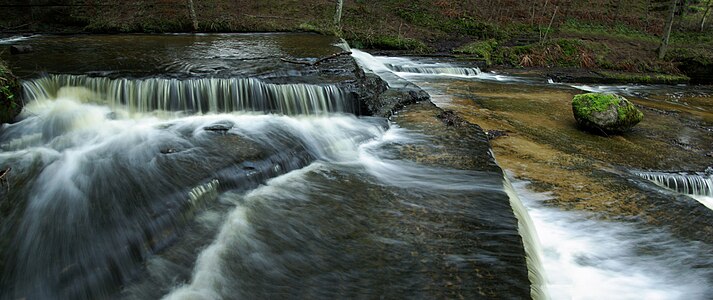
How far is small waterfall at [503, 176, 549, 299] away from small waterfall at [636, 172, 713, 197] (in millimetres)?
2817

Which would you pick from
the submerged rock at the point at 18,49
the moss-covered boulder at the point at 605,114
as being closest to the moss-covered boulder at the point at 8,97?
the submerged rock at the point at 18,49

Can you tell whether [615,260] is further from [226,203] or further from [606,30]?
[606,30]

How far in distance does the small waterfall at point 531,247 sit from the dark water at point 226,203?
7.0 inches

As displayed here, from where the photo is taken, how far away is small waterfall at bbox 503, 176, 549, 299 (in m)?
3.28

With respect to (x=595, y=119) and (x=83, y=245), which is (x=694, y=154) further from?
(x=83, y=245)

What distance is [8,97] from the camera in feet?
18.9

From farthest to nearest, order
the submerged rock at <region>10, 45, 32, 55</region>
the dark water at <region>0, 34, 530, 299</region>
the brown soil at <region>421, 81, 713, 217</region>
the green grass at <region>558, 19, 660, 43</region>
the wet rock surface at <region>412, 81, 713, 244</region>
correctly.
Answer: the green grass at <region>558, 19, 660, 43</region>, the submerged rock at <region>10, 45, 32, 55</region>, the brown soil at <region>421, 81, 713, 217</region>, the wet rock surface at <region>412, 81, 713, 244</region>, the dark water at <region>0, 34, 530, 299</region>

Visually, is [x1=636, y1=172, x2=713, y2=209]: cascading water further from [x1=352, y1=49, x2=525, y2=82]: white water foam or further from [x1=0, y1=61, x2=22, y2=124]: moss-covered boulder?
[x1=0, y1=61, x2=22, y2=124]: moss-covered boulder

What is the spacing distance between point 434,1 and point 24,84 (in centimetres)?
2587

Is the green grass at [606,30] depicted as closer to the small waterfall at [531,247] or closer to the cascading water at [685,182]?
the cascading water at [685,182]

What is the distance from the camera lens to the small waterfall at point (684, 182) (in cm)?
611

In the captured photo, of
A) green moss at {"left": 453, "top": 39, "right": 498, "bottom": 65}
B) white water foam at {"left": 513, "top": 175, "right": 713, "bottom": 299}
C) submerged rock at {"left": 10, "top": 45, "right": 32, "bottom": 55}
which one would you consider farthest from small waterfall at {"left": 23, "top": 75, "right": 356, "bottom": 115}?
green moss at {"left": 453, "top": 39, "right": 498, "bottom": 65}

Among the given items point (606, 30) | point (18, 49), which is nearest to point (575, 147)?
point (18, 49)

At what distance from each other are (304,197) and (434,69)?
1168 centimetres
